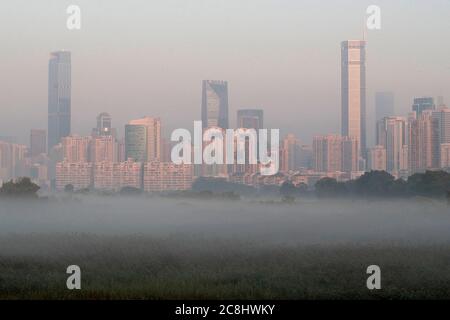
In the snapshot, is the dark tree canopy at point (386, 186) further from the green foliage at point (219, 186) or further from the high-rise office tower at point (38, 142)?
the high-rise office tower at point (38, 142)

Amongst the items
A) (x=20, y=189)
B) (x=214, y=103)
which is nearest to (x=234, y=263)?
(x=214, y=103)

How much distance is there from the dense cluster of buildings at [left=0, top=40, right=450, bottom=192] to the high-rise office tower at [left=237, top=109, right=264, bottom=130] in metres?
0.23

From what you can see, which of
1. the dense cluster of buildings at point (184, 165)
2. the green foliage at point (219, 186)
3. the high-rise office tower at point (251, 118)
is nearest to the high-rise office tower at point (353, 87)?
the dense cluster of buildings at point (184, 165)

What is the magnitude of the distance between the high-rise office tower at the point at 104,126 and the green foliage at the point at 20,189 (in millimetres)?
9343

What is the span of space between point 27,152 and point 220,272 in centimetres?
6357

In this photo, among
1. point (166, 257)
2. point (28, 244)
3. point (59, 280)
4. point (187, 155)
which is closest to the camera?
point (59, 280)

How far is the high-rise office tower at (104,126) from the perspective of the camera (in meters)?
83.8

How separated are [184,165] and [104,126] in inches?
435

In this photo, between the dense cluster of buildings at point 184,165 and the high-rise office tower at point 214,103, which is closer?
the high-rise office tower at point 214,103

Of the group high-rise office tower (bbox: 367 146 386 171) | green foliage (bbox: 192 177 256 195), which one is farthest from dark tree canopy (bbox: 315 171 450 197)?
green foliage (bbox: 192 177 256 195)

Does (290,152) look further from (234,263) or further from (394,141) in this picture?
(234,263)
